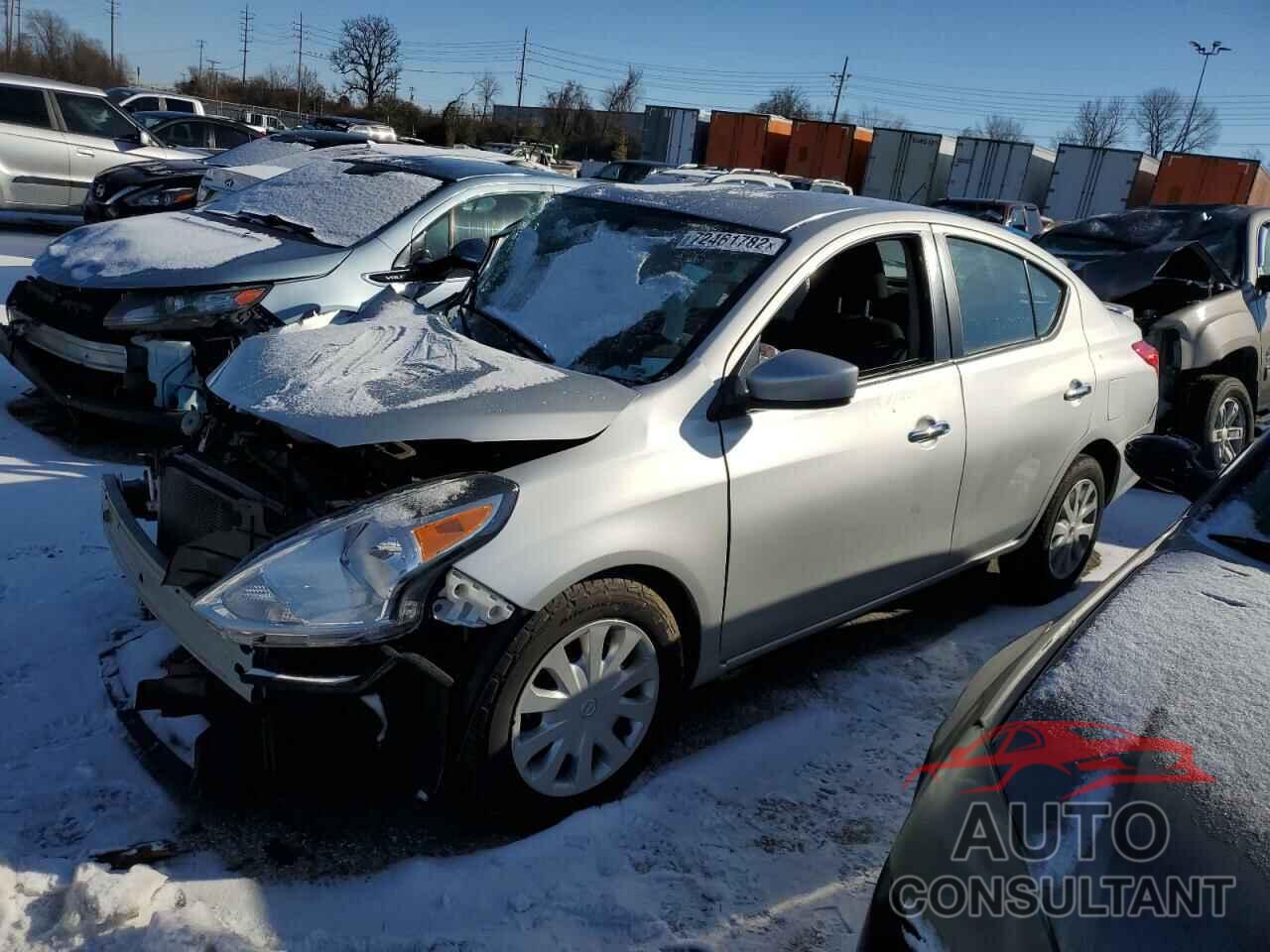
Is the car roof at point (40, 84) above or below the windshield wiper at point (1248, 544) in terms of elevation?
above

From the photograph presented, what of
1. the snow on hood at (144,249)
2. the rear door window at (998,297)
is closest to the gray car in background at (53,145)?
the snow on hood at (144,249)

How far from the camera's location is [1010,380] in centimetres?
385

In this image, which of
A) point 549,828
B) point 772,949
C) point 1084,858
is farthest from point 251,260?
point 1084,858

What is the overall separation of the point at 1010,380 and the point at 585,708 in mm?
2223

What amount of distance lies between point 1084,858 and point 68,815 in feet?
7.89

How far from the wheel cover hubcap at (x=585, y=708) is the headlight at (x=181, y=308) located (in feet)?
10.9

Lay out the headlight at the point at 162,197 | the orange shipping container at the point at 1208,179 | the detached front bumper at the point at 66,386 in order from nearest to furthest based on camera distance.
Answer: the detached front bumper at the point at 66,386, the headlight at the point at 162,197, the orange shipping container at the point at 1208,179

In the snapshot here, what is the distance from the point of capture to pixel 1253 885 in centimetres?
141

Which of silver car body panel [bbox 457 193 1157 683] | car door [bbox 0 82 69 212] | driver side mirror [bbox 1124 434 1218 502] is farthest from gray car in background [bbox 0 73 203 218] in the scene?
driver side mirror [bbox 1124 434 1218 502]

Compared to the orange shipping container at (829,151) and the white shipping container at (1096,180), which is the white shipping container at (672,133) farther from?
the white shipping container at (1096,180)

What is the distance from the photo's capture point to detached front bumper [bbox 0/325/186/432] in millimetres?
4828

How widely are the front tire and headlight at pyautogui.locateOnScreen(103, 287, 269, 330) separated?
3.32 metres

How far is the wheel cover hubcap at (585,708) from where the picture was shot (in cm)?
256

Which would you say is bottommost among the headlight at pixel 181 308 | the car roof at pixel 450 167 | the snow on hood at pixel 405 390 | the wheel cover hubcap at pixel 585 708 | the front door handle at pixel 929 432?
the wheel cover hubcap at pixel 585 708
